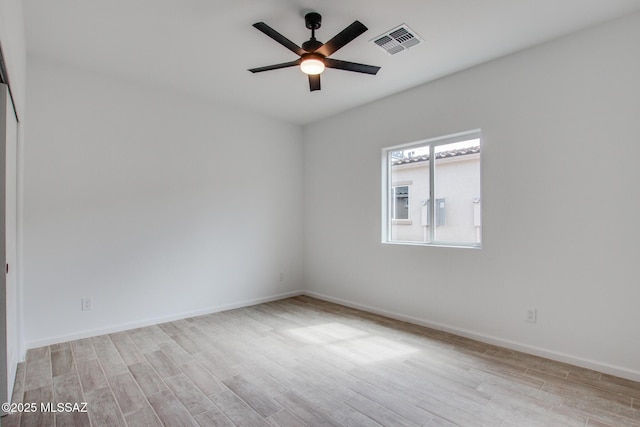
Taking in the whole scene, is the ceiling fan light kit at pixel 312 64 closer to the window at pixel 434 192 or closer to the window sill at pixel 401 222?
the window at pixel 434 192

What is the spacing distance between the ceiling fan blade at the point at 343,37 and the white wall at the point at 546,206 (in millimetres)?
1012

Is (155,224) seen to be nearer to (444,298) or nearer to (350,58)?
(350,58)

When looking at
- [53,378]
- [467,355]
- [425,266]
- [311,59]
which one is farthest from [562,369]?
[53,378]

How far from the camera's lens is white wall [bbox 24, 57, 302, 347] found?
3227 mm

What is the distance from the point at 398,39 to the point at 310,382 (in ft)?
9.58

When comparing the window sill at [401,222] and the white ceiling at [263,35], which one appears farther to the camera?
the window sill at [401,222]

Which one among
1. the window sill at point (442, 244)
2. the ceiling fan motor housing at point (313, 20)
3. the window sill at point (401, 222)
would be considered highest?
the ceiling fan motor housing at point (313, 20)

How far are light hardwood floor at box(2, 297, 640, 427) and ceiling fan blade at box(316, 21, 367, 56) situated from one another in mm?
2553

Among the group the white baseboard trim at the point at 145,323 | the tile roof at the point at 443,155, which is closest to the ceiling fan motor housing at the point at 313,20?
the tile roof at the point at 443,155

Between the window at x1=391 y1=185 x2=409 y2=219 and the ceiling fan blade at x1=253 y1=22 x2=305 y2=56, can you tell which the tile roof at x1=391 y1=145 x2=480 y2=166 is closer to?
the window at x1=391 y1=185 x2=409 y2=219

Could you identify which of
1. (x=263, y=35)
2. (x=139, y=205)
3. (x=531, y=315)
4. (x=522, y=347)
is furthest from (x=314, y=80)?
(x=522, y=347)

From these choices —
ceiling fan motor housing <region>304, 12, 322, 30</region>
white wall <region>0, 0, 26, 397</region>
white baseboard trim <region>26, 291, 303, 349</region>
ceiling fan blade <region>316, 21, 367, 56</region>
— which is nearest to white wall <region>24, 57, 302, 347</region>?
white baseboard trim <region>26, 291, 303, 349</region>

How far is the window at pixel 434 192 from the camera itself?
11.6 feet

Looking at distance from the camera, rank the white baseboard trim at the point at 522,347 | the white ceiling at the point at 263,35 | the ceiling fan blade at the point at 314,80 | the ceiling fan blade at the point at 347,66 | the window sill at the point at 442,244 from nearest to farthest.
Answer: the white ceiling at the point at 263,35 < the white baseboard trim at the point at 522,347 < the ceiling fan blade at the point at 347,66 < the ceiling fan blade at the point at 314,80 < the window sill at the point at 442,244
